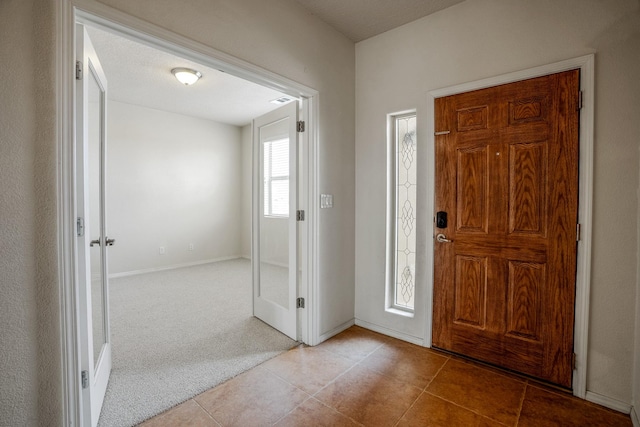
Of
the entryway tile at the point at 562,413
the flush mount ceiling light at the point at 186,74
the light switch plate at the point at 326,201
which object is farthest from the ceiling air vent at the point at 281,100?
the entryway tile at the point at 562,413

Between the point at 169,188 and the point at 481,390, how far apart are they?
214 inches

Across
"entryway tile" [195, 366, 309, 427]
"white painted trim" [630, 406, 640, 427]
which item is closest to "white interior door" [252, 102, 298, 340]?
"entryway tile" [195, 366, 309, 427]

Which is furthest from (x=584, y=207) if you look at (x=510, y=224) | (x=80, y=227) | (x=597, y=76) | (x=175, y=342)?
(x=175, y=342)

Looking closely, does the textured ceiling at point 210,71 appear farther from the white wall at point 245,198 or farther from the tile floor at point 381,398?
the tile floor at point 381,398

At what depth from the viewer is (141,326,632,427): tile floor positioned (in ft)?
5.56

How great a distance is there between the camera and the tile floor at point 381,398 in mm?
1694

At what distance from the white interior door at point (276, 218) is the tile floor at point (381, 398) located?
0.60m

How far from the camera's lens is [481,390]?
6.42ft

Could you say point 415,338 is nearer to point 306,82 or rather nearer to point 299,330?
point 299,330

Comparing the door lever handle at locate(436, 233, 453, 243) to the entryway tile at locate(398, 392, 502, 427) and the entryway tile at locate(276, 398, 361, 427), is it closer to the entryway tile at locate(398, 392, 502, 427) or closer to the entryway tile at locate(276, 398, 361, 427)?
the entryway tile at locate(398, 392, 502, 427)

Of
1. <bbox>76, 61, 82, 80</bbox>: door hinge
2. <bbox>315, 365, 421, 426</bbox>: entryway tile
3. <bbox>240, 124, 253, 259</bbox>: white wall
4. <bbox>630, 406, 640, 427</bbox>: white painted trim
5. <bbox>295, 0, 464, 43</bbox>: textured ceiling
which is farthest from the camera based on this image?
<bbox>240, 124, 253, 259</bbox>: white wall

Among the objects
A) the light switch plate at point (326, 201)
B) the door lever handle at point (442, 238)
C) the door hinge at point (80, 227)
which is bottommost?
the door lever handle at point (442, 238)

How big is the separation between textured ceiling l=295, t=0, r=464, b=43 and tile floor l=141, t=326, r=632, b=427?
109 inches

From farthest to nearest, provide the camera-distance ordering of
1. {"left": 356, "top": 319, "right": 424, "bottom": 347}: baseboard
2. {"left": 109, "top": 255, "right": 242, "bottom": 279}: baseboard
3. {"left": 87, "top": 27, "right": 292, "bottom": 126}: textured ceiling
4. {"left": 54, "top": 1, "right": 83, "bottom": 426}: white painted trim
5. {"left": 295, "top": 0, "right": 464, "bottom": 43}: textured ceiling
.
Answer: {"left": 109, "top": 255, "right": 242, "bottom": 279}: baseboard < {"left": 87, "top": 27, "right": 292, "bottom": 126}: textured ceiling < {"left": 356, "top": 319, "right": 424, "bottom": 347}: baseboard < {"left": 295, "top": 0, "right": 464, "bottom": 43}: textured ceiling < {"left": 54, "top": 1, "right": 83, "bottom": 426}: white painted trim
